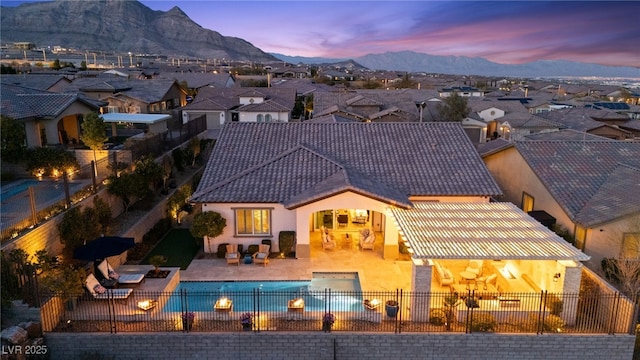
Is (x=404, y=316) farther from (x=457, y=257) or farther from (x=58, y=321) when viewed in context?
(x=58, y=321)

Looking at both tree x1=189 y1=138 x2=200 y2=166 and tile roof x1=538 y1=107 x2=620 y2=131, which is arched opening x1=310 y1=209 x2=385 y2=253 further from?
tile roof x1=538 y1=107 x2=620 y2=131

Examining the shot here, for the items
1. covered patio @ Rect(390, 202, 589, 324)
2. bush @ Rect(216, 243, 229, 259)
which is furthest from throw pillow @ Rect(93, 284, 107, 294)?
covered patio @ Rect(390, 202, 589, 324)

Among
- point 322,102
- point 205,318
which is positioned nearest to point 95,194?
point 205,318

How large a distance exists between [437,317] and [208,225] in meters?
11.2

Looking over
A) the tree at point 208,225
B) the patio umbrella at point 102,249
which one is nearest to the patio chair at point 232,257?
the tree at point 208,225

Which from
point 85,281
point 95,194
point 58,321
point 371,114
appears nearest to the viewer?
point 58,321

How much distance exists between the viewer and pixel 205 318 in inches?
622

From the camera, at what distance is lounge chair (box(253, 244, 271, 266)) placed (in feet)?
68.9

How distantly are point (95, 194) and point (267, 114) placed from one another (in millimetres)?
33759

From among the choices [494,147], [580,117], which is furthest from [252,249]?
[580,117]

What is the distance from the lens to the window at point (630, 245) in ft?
70.3

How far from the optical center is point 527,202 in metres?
28.2

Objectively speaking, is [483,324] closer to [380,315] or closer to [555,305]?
[555,305]

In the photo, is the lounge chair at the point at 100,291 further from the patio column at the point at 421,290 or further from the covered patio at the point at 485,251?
the covered patio at the point at 485,251
